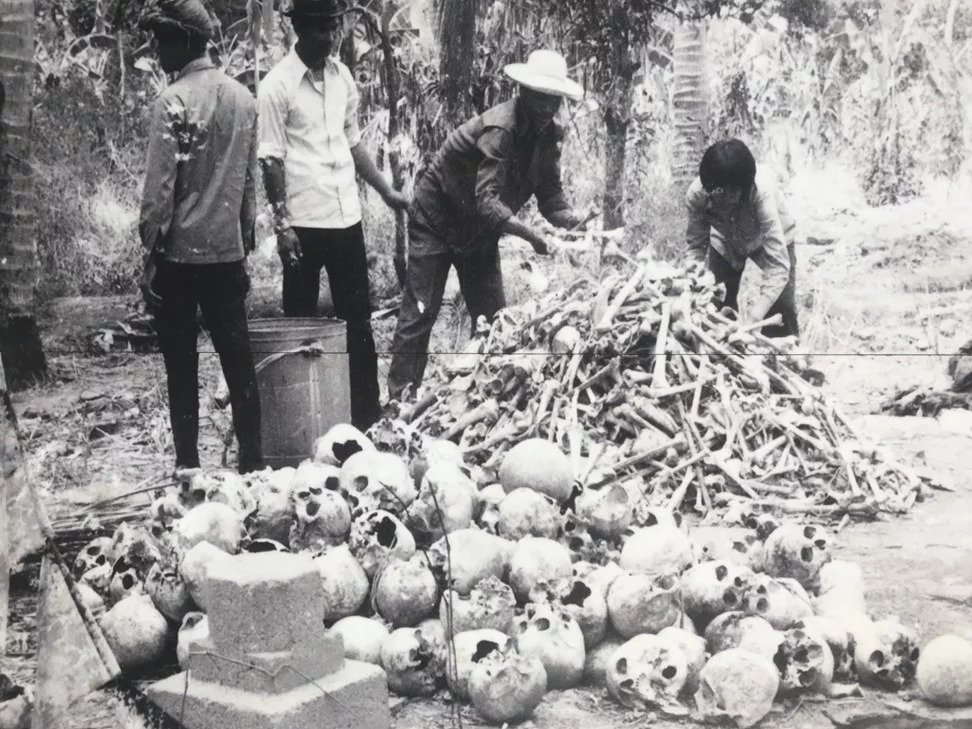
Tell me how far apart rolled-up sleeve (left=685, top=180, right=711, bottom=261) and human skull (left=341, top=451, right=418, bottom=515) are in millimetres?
1450

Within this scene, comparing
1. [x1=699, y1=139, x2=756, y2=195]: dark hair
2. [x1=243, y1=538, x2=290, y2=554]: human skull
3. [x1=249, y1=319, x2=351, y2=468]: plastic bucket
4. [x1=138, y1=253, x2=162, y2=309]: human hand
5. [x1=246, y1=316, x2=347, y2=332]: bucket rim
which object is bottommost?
[x1=243, y1=538, x2=290, y2=554]: human skull

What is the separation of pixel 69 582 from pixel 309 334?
1.22 metres

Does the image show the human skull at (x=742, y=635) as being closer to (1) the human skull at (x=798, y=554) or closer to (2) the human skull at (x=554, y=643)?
(1) the human skull at (x=798, y=554)

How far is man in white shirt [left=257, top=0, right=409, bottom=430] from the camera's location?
4.12 meters

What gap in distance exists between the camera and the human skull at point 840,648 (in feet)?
11.9

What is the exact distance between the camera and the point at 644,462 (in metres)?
4.52

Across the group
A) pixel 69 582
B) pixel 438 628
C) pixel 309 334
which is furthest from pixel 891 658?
pixel 69 582

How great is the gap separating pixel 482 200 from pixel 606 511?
1.28 m

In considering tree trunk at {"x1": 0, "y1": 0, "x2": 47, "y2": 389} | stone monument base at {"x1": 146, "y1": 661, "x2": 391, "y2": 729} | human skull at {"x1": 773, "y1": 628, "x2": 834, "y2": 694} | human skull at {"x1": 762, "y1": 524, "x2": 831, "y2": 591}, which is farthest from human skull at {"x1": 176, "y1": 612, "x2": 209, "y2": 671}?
human skull at {"x1": 762, "y1": 524, "x2": 831, "y2": 591}

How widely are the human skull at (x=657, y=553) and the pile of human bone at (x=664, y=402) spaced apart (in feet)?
1.84

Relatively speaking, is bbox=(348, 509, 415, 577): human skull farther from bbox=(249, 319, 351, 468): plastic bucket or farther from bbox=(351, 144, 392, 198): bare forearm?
bbox=(351, 144, 392, 198): bare forearm

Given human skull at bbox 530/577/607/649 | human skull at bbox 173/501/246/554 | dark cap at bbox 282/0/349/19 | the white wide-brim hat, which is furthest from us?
the white wide-brim hat

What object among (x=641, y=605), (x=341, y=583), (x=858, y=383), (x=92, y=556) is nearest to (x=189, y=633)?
(x=341, y=583)

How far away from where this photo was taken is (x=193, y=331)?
415 centimetres
